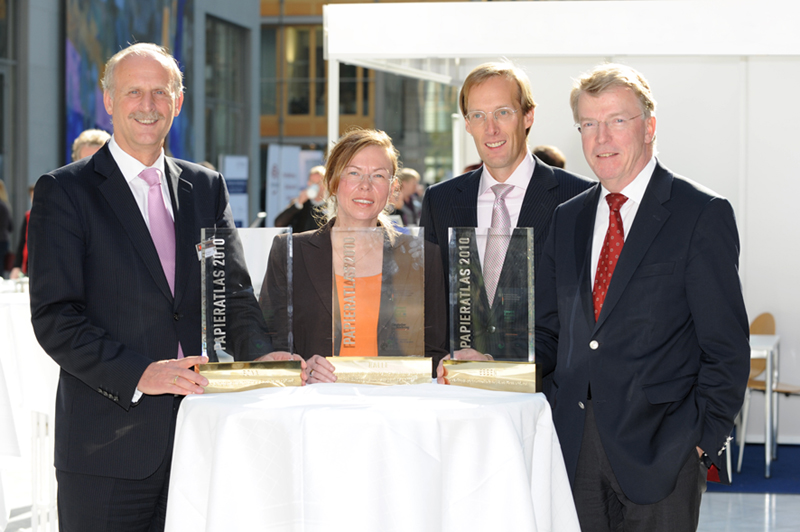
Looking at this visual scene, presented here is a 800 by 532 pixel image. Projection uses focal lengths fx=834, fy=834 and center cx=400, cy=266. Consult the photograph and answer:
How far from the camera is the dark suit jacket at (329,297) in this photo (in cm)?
204

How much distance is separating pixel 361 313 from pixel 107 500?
0.82 metres

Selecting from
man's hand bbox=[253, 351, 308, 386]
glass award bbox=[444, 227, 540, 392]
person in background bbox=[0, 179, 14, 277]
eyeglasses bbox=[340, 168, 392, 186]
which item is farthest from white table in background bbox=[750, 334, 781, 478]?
person in background bbox=[0, 179, 14, 277]

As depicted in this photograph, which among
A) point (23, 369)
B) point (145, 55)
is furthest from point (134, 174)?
point (23, 369)

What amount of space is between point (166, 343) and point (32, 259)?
0.39 metres

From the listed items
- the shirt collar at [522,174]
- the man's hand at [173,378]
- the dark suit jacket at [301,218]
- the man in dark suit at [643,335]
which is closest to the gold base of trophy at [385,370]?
the man's hand at [173,378]

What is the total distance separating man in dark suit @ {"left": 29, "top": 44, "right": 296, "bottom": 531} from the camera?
2.04 meters

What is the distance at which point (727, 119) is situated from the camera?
237 inches

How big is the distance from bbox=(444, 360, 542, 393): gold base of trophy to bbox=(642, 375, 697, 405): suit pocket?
1.07 ft

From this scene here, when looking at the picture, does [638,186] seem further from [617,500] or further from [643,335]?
[617,500]

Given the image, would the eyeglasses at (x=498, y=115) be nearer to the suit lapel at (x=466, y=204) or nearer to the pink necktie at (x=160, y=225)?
the suit lapel at (x=466, y=204)

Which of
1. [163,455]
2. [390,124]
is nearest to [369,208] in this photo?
[163,455]

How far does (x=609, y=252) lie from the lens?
2.20 metres

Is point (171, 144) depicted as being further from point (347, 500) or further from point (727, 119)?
point (347, 500)

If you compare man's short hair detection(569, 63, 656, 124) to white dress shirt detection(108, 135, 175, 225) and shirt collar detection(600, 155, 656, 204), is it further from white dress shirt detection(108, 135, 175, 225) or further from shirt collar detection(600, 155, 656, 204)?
white dress shirt detection(108, 135, 175, 225)
